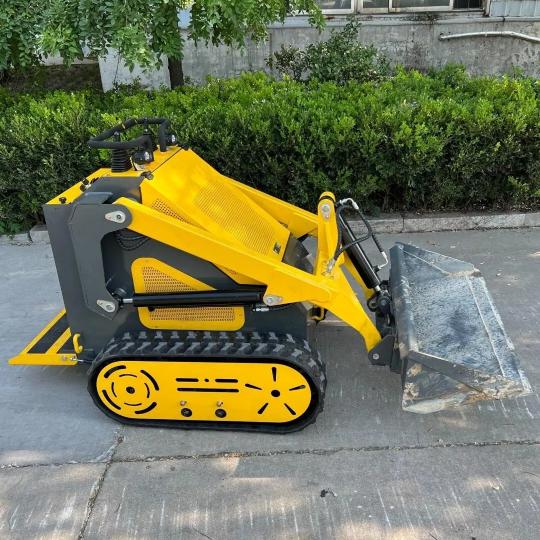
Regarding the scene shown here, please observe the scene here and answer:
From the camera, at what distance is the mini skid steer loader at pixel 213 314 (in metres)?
2.63

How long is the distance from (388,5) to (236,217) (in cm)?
824

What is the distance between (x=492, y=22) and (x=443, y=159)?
5.91m

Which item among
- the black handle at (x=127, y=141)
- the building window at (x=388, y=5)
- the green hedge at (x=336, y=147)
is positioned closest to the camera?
the black handle at (x=127, y=141)

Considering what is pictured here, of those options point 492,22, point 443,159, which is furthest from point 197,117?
point 492,22

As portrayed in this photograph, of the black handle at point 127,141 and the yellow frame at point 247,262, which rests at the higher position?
the black handle at point 127,141

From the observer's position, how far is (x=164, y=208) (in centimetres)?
272

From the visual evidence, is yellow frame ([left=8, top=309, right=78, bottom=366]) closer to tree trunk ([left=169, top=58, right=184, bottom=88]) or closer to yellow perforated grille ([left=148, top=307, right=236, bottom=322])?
yellow perforated grille ([left=148, top=307, right=236, bottom=322])

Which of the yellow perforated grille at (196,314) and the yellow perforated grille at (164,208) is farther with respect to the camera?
the yellow perforated grille at (196,314)

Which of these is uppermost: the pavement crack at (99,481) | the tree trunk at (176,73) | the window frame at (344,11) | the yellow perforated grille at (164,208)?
the window frame at (344,11)

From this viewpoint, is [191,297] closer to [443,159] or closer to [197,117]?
[197,117]

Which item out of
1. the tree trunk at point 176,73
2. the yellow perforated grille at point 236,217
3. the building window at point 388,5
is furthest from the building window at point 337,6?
the yellow perforated grille at point 236,217

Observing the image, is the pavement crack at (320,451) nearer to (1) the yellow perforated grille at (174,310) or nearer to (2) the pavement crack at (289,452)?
(2) the pavement crack at (289,452)

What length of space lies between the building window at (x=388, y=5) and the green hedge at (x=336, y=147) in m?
5.18

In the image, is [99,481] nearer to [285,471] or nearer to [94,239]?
[285,471]
